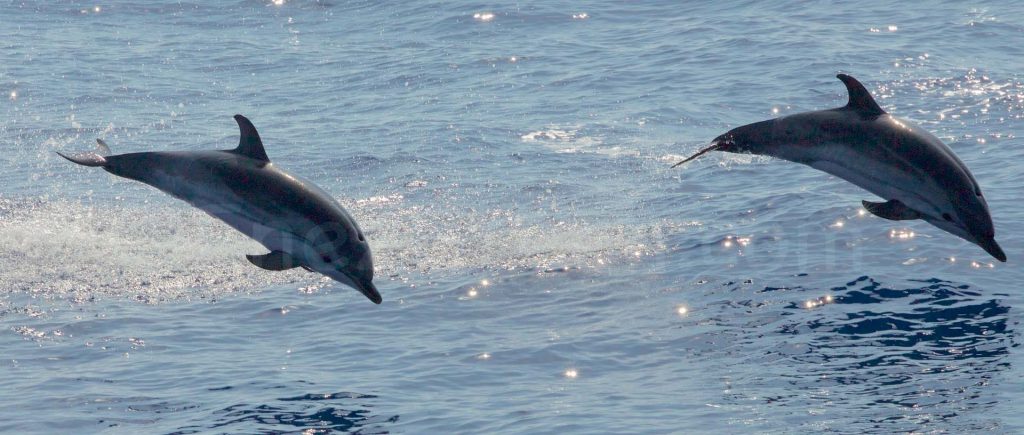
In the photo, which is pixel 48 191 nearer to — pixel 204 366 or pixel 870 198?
pixel 204 366

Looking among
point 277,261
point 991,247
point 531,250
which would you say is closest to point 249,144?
point 277,261

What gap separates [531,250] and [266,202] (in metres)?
4.83

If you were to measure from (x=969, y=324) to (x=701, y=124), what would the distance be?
9.76 metres

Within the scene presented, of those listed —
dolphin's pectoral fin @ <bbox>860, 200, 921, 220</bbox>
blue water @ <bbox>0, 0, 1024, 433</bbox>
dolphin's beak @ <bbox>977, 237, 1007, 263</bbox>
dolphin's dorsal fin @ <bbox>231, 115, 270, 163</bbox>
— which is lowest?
blue water @ <bbox>0, 0, 1024, 433</bbox>

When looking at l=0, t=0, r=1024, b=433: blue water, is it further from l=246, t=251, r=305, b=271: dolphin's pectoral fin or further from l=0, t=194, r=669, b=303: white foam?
l=246, t=251, r=305, b=271: dolphin's pectoral fin

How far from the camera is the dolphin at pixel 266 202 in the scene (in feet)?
32.3

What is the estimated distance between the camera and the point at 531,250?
14414mm

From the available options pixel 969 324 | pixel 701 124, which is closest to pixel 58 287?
pixel 969 324

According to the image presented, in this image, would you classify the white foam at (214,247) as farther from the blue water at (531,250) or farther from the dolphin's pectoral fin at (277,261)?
the dolphin's pectoral fin at (277,261)

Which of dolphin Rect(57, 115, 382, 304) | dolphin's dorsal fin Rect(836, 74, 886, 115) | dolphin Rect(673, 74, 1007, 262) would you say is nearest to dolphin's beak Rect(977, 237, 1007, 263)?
dolphin Rect(673, 74, 1007, 262)

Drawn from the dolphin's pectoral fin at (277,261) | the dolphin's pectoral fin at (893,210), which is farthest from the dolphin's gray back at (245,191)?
the dolphin's pectoral fin at (893,210)

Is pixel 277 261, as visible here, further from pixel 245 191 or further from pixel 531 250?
pixel 531 250

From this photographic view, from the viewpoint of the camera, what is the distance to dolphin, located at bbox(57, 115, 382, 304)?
9.85 meters

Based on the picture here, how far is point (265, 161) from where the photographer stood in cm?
1034
